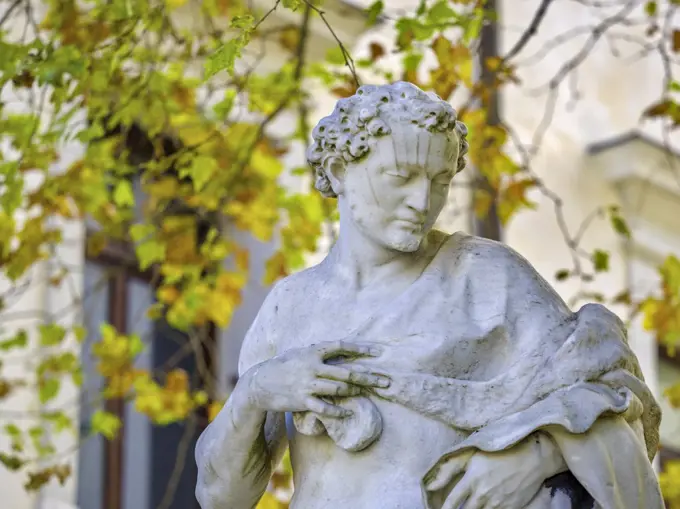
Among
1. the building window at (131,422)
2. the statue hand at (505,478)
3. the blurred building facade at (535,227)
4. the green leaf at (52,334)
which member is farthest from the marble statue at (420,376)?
the building window at (131,422)

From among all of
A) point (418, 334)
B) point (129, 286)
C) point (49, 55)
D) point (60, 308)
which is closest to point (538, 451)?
point (418, 334)

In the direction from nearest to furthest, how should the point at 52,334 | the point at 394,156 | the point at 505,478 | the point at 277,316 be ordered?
the point at 505,478, the point at 394,156, the point at 277,316, the point at 52,334

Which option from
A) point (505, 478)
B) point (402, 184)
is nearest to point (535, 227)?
Result: point (402, 184)

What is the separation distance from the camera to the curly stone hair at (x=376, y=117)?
421cm

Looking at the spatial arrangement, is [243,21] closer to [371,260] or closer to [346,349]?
[371,260]

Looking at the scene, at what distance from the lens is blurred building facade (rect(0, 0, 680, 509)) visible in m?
10.6

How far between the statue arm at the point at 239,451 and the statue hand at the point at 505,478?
532mm

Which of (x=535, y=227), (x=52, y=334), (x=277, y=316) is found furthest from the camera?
(x=535, y=227)

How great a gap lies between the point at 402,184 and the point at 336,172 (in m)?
0.21

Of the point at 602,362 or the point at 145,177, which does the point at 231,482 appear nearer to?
the point at 602,362

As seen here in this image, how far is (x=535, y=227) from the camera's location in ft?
42.8

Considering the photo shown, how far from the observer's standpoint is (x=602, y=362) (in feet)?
13.4

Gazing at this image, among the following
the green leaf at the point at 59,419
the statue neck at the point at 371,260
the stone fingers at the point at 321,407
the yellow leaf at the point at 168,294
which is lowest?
the stone fingers at the point at 321,407

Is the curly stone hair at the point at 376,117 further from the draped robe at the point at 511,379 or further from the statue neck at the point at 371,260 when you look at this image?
the draped robe at the point at 511,379
